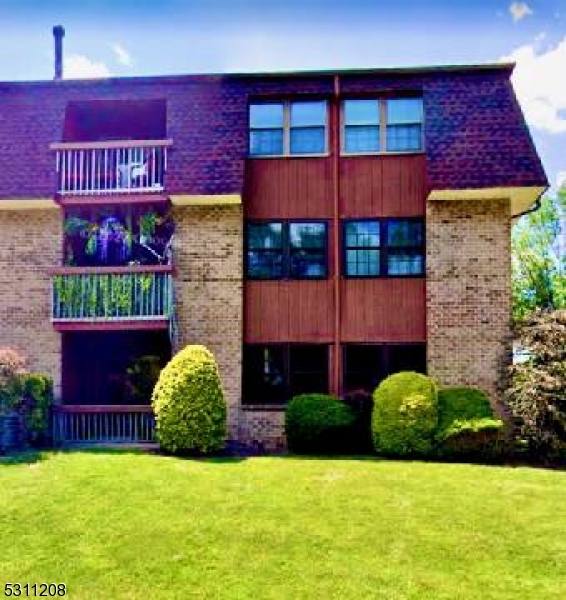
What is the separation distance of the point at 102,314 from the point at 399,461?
23.8ft

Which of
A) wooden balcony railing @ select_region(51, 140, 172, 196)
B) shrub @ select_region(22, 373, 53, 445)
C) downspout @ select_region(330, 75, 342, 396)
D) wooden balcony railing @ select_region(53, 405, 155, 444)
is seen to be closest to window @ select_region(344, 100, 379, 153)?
downspout @ select_region(330, 75, 342, 396)

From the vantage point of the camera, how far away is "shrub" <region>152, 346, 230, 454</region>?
588 inches

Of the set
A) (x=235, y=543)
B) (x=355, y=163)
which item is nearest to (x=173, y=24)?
(x=235, y=543)

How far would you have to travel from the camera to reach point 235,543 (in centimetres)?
984

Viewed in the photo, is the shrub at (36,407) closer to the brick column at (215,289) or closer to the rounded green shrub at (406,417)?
the brick column at (215,289)

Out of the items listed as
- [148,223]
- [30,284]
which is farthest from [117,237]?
[30,284]

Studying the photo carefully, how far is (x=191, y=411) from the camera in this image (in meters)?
14.9

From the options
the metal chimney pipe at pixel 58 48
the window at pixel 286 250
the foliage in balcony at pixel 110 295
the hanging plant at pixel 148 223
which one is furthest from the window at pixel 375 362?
the metal chimney pipe at pixel 58 48

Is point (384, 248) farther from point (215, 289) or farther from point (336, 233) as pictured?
point (215, 289)

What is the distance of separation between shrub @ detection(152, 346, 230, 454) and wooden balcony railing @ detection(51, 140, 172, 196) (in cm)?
502

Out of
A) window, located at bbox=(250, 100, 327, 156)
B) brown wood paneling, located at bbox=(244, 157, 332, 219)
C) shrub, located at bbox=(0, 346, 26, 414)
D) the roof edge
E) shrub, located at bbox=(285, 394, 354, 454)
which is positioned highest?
the roof edge

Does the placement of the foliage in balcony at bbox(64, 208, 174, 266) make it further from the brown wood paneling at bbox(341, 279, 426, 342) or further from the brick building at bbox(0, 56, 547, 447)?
the brown wood paneling at bbox(341, 279, 426, 342)

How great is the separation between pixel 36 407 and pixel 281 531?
778cm

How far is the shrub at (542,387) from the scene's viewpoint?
50.5 ft
